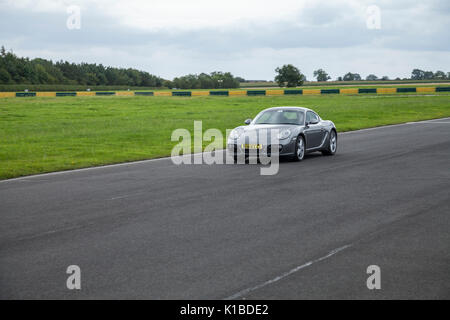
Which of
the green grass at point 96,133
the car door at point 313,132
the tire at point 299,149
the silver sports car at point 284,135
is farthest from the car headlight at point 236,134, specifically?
the green grass at point 96,133

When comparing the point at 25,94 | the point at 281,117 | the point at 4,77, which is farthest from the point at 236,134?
the point at 4,77

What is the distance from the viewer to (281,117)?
16.5 metres

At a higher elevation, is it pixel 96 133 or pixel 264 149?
pixel 264 149

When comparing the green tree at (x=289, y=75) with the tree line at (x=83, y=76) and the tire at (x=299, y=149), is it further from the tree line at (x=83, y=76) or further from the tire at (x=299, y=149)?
the tire at (x=299, y=149)

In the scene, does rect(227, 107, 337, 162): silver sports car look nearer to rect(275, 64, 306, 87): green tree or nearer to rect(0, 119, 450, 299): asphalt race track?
rect(0, 119, 450, 299): asphalt race track

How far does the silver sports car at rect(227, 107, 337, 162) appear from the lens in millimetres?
15097

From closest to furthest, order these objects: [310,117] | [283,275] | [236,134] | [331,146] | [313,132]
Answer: [283,275]
[236,134]
[313,132]
[310,117]
[331,146]

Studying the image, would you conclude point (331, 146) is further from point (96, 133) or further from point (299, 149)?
point (96, 133)

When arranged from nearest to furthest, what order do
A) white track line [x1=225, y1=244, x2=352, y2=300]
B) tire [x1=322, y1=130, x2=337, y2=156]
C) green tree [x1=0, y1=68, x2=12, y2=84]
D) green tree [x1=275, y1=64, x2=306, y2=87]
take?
white track line [x1=225, y1=244, x2=352, y2=300] → tire [x1=322, y1=130, x2=337, y2=156] → green tree [x1=0, y1=68, x2=12, y2=84] → green tree [x1=275, y1=64, x2=306, y2=87]

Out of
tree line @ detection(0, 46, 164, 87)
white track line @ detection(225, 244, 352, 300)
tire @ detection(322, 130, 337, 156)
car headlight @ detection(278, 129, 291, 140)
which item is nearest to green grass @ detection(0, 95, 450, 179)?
car headlight @ detection(278, 129, 291, 140)

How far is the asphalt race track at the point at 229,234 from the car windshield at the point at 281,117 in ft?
9.27

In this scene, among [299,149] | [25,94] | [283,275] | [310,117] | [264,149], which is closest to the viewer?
[283,275]

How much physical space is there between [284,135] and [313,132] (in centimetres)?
133

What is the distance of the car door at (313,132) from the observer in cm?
1609
